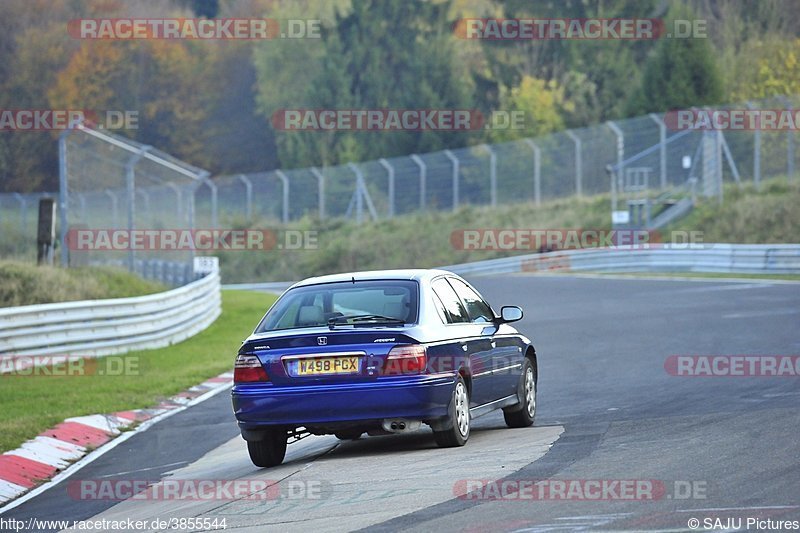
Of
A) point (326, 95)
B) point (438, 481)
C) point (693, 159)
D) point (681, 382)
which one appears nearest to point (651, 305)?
point (681, 382)

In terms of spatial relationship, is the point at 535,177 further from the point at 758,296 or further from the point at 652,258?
the point at 758,296

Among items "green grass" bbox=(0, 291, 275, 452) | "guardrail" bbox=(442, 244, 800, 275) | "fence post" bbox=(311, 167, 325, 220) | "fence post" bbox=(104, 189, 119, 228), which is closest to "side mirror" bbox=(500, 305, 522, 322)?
"green grass" bbox=(0, 291, 275, 452)

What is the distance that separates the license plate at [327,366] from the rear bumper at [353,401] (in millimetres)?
97

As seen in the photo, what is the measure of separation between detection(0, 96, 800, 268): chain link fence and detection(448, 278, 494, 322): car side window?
13.0m

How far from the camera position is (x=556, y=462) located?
28.9 feet

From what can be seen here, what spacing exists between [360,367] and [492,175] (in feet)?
126

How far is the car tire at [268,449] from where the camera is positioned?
9953 millimetres

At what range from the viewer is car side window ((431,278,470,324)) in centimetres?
1048

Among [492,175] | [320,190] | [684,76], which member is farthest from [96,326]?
[684,76]

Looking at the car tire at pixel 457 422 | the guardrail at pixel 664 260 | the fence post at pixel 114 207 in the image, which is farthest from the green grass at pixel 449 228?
the car tire at pixel 457 422

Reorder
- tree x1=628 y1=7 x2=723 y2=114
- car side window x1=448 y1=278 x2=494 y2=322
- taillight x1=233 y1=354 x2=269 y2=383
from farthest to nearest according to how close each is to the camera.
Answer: tree x1=628 y1=7 x2=723 y2=114 < car side window x1=448 y1=278 x2=494 y2=322 < taillight x1=233 y1=354 x2=269 y2=383

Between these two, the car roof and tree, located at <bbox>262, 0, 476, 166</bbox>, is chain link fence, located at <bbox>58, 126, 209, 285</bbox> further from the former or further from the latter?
tree, located at <bbox>262, 0, 476, 166</bbox>

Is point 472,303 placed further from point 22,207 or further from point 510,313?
point 22,207

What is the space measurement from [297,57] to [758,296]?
69723mm
